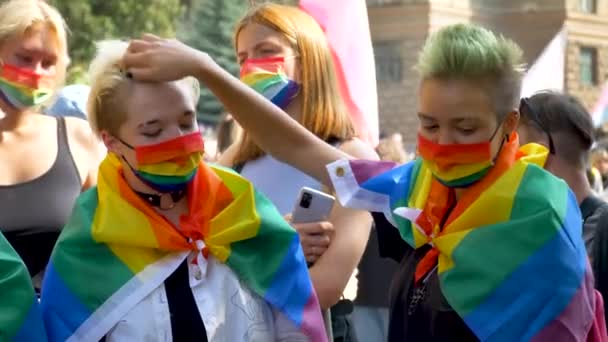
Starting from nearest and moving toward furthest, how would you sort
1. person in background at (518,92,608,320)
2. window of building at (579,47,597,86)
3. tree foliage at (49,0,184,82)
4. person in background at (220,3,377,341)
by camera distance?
person in background at (220,3,377,341) < person in background at (518,92,608,320) < tree foliage at (49,0,184,82) < window of building at (579,47,597,86)

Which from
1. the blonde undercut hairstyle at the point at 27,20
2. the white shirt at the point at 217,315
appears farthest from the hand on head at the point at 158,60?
the blonde undercut hairstyle at the point at 27,20

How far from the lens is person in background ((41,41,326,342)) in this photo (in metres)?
3.80

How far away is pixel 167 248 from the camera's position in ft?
12.6

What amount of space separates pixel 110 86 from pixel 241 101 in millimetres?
394

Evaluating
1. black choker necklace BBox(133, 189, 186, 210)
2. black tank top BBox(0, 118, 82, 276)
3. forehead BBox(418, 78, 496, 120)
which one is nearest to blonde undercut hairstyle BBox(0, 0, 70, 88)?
black tank top BBox(0, 118, 82, 276)

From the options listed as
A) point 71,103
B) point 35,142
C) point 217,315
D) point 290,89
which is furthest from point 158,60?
point 71,103

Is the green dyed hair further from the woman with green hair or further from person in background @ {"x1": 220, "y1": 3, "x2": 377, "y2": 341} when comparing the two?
person in background @ {"x1": 220, "y1": 3, "x2": 377, "y2": 341}

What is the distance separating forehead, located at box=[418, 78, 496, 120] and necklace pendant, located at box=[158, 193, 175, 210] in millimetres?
734

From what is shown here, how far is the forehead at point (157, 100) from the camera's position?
3887mm

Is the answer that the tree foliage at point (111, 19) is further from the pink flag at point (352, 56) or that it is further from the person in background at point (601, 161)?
the pink flag at point (352, 56)

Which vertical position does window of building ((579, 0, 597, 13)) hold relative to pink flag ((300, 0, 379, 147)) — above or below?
below

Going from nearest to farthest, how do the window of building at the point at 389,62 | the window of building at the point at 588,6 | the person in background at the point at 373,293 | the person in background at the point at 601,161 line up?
the person in background at the point at 373,293 → the person in background at the point at 601,161 → the window of building at the point at 389,62 → the window of building at the point at 588,6

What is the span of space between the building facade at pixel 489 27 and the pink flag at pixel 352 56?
125 feet

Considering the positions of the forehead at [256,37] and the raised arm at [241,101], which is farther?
the forehead at [256,37]
